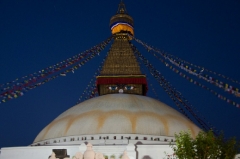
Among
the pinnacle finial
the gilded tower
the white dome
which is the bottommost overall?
the white dome

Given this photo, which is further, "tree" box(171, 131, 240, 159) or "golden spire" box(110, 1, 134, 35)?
"golden spire" box(110, 1, 134, 35)

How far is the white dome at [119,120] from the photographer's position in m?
18.5

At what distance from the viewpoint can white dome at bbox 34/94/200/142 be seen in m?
18.5

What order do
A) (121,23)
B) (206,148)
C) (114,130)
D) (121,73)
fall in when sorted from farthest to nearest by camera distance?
(121,23), (121,73), (114,130), (206,148)

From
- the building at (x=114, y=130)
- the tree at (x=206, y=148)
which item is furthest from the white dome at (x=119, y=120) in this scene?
the tree at (x=206, y=148)

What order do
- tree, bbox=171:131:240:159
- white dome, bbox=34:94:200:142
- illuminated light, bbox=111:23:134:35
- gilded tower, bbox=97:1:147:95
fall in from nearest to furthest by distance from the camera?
tree, bbox=171:131:240:159 → white dome, bbox=34:94:200:142 → gilded tower, bbox=97:1:147:95 → illuminated light, bbox=111:23:134:35

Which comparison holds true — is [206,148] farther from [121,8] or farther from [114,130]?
[121,8]

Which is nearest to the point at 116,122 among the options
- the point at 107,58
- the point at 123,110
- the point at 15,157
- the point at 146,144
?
the point at 123,110

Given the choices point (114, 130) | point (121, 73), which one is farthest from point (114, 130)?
point (121, 73)

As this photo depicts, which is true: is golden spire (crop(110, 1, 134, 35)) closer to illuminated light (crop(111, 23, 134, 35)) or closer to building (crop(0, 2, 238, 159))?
illuminated light (crop(111, 23, 134, 35))

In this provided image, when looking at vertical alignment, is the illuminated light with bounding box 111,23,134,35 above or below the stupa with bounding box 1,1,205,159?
→ above

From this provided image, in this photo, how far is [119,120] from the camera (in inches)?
739

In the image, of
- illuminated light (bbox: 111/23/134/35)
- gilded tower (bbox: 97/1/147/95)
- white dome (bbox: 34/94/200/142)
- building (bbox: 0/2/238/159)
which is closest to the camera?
building (bbox: 0/2/238/159)

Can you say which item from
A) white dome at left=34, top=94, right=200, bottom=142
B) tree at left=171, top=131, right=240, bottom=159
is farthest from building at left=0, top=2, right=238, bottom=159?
tree at left=171, top=131, right=240, bottom=159
